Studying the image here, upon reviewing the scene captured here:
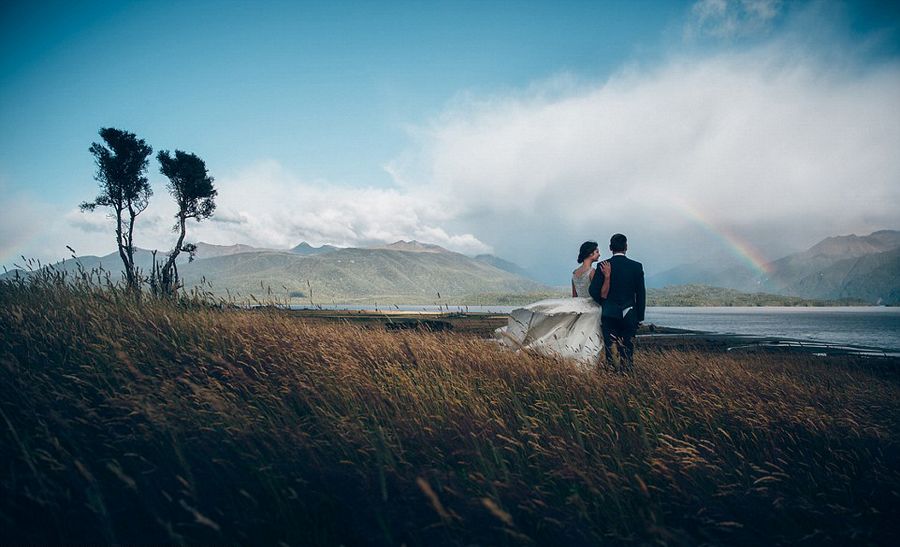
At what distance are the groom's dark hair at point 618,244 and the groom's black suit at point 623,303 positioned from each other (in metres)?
0.12

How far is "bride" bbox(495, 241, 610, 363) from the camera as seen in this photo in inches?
339

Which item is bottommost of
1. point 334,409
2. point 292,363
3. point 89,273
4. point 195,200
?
point 334,409

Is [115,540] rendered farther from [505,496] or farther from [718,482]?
[718,482]

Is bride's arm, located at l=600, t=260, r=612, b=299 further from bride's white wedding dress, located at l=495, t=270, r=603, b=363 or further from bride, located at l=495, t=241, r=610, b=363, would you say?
bride's white wedding dress, located at l=495, t=270, r=603, b=363

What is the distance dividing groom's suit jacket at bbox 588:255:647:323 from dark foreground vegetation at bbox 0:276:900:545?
1.53 m

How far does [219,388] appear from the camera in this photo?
210 inches

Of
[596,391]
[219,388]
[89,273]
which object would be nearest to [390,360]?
[219,388]

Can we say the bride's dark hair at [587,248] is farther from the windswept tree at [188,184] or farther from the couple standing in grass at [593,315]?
the windswept tree at [188,184]

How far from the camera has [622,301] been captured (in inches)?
321

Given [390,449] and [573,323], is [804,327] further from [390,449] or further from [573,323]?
[390,449]

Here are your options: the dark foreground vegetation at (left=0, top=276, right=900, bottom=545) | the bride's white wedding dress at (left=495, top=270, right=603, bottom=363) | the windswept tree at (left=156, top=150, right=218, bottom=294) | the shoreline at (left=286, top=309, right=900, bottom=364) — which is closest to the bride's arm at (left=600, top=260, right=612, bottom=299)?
the bride's white wedding dress at (left=495, top=270, right=603, bottom=363)

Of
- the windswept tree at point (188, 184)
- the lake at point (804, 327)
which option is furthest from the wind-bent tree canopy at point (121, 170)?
the lake at point (804, 327)

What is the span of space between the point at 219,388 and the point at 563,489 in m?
4.28

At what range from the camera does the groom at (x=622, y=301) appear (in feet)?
26.5
